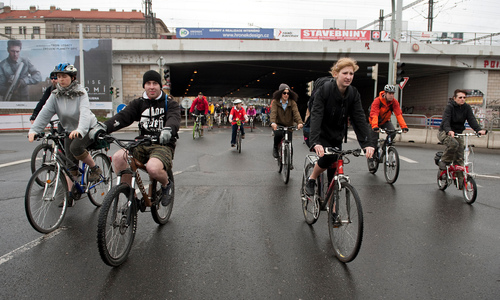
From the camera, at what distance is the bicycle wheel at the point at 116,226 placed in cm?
296

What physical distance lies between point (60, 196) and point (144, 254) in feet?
4.70

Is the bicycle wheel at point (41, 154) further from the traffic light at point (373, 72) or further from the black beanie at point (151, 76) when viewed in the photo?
the traffic light at point (373, 72)

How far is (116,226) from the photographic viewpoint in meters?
3.20

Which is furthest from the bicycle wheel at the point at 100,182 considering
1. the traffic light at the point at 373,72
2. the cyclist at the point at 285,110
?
the traffic light at the point at 373,72

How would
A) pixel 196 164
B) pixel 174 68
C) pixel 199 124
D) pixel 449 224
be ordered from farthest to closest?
1. pixel 174 68
2. pixel 199 124
3. pixel 196 164
4. pixel 449 224

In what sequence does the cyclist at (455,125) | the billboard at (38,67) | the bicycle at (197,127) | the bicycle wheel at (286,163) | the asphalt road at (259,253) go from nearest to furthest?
the asphalt road at (259,253), the cyclist at (455,125), the bicycle wheel at (286,163), the bicycle at (197,127), the billboard at (38,67)

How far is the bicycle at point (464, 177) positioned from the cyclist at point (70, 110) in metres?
5.63

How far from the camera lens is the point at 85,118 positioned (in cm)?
439

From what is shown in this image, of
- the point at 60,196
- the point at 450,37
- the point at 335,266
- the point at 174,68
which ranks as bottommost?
the point at 335,266

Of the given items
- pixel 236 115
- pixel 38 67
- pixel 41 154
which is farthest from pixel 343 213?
pixel 38 67

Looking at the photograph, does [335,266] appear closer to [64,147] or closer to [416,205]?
[416,205]

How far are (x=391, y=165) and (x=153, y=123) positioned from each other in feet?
16.5

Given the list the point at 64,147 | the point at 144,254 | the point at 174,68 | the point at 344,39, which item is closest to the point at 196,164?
the point at 64,147

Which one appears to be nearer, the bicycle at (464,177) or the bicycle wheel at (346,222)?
the bicycle wheel at (346,222)
